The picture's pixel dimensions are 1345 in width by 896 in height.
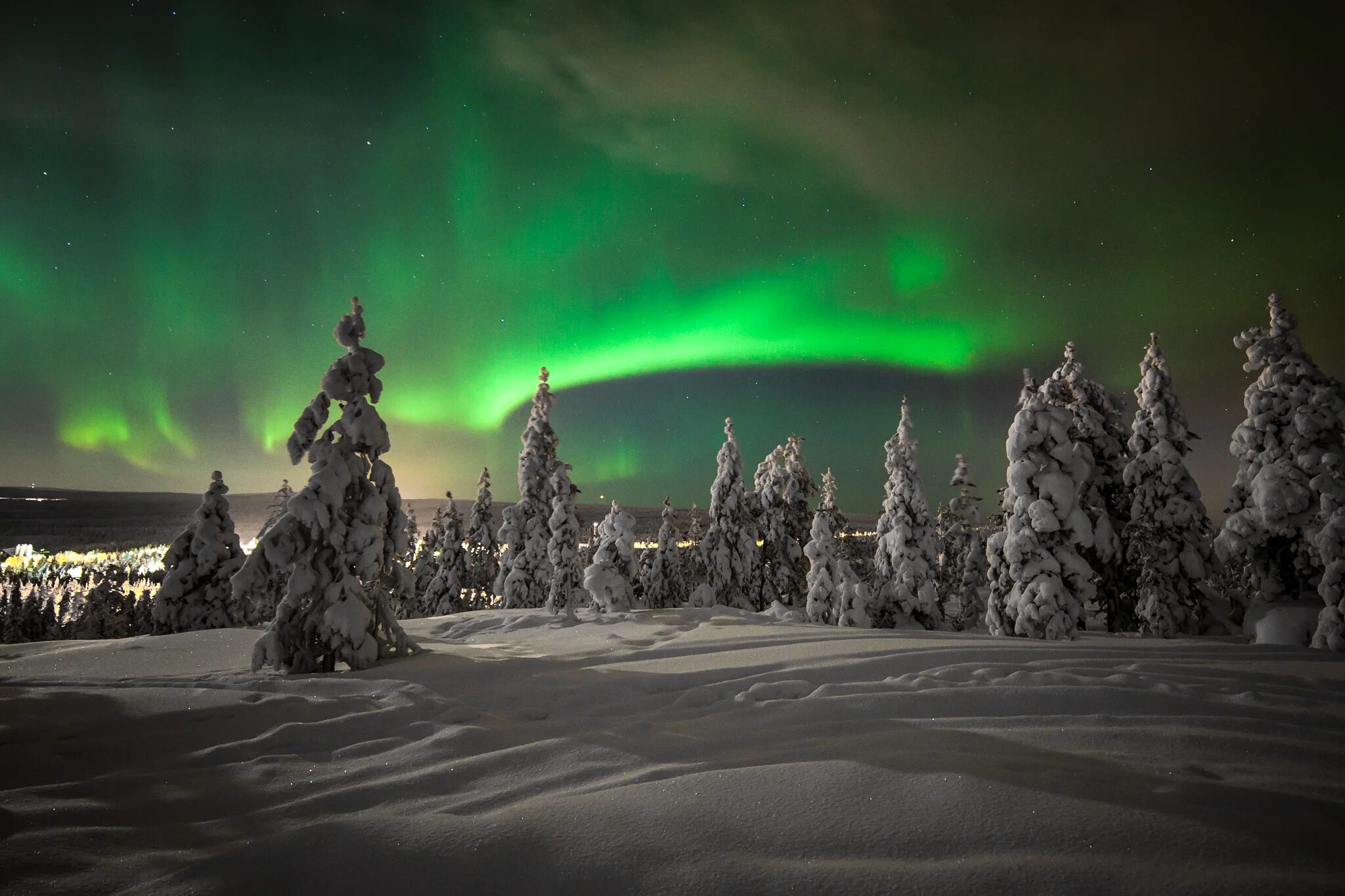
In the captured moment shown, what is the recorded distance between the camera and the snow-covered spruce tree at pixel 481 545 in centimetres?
4455

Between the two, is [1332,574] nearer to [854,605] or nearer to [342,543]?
[854,605]

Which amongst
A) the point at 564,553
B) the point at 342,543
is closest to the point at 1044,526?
the point at 342,543

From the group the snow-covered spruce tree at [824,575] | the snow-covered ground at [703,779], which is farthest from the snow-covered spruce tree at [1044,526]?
the snow-covered spruce tree at [824,575]

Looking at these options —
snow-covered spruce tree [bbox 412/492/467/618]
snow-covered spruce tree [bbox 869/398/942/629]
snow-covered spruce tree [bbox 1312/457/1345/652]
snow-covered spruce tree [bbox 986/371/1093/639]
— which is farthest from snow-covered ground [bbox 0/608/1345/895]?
snow-covered spruce tree [bbox 412/492/467/618]

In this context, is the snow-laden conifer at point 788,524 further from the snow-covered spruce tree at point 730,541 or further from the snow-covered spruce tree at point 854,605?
the snow-covered spruce tree at point 854,605

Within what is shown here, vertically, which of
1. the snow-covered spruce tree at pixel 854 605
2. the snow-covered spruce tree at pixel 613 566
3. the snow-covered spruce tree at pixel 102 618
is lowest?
the snow-covered spruce tree at pixel 102 618

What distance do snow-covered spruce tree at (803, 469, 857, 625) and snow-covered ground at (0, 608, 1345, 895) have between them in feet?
51.9

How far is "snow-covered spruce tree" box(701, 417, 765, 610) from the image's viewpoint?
122 ft

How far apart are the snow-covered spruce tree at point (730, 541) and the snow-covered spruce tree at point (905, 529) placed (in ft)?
26.9

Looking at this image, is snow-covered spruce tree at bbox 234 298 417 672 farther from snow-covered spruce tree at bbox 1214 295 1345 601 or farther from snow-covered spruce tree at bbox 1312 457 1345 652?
snow-covered spruce tree at bbox 1214 295 1345 601

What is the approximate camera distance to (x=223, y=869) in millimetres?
3756

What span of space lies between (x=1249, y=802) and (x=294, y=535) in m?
13.6

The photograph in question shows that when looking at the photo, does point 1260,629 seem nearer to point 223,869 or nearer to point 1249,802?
point 1249,802

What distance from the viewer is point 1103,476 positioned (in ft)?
73.3
